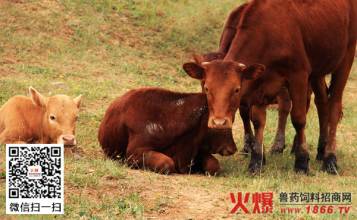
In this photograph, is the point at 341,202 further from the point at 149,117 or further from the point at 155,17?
the point at 155,17

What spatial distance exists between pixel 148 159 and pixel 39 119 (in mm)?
1656

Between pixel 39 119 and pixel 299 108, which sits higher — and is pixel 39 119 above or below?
below

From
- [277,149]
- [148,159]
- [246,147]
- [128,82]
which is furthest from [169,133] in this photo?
[128,82]

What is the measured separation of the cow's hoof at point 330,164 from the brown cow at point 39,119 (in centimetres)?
362

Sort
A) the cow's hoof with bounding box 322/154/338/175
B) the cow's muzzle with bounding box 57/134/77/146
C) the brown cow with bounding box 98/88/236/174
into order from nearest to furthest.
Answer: the cow's muzzle with bounding box 57/134/77/146, the brown cow with bounding box 98/88/236/174, the cow's hoof with bounding box 322/154/338/175

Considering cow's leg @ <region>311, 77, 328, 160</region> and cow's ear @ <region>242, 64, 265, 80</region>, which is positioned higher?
cow's ear @ <region>242, 64, 265, 80</region>

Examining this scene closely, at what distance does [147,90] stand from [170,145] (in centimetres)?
89

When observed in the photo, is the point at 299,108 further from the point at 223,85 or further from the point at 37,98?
the point at 37,98

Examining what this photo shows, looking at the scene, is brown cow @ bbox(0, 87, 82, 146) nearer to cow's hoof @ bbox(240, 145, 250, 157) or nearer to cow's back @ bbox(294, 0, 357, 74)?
cow's hoof @ bbox(240, 145, 250, 157)

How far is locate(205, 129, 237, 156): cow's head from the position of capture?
31.4 feet

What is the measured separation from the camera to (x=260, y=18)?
9.75 meters

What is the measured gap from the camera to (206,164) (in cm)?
959

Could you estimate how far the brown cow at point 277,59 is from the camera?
901 cm

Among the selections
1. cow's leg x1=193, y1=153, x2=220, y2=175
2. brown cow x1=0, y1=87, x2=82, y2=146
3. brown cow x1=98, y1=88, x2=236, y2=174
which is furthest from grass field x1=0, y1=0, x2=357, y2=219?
brown cow x1=0, y1=87, x2=82, y2=146
